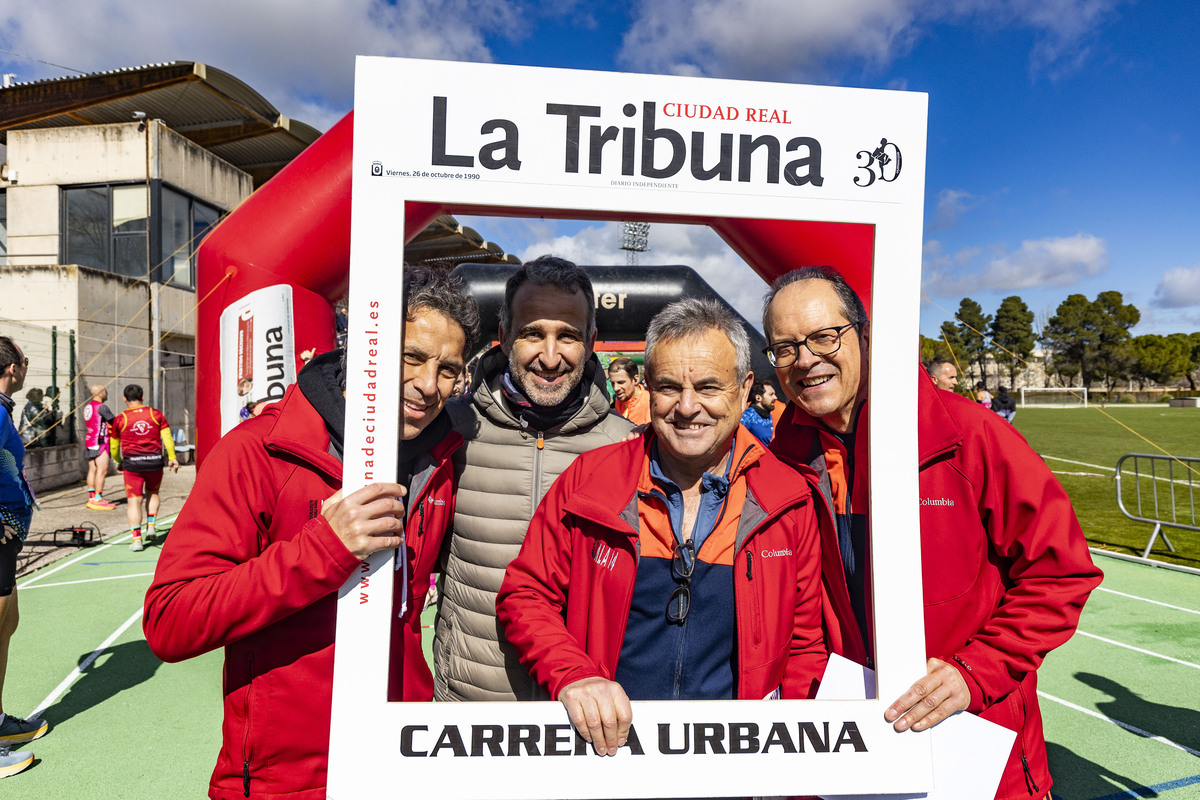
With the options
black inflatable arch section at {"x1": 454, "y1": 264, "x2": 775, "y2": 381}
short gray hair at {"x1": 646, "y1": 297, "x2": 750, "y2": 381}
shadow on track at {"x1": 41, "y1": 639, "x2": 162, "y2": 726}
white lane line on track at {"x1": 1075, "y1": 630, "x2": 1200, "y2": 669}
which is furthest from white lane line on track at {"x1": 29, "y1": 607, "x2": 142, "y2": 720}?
white lane line on track at {"x1": 1075, "y1": 630, "x2": 1200, "y2": 669}

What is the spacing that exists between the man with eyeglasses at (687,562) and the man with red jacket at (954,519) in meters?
0.10

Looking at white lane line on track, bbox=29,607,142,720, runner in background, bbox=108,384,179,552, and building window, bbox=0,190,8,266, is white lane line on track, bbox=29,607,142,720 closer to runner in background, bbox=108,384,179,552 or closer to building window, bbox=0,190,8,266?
runner in background, bbox=108,384,179,552

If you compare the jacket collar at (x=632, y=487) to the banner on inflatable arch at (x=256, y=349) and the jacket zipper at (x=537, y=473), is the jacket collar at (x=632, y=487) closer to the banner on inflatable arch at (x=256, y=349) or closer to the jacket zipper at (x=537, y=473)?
the jacket zipper at (x=537, y=473)

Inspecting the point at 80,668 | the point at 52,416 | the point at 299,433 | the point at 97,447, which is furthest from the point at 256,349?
the point at 52,416

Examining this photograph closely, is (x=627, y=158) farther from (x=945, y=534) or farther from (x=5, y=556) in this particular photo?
(x=5, y=556)

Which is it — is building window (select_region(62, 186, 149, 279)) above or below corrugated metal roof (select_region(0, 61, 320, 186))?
below

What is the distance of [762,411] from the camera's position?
8.75 m

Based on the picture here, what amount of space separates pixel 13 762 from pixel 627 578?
162 inches

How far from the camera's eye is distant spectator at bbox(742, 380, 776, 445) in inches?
309

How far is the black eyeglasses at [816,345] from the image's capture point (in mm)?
1692

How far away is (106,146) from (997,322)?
74860 mm

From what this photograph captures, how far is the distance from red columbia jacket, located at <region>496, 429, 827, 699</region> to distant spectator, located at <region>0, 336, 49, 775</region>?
346 cm

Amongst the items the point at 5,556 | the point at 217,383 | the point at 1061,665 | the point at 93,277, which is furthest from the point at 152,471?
the point at 1061,665

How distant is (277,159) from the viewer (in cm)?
1848
